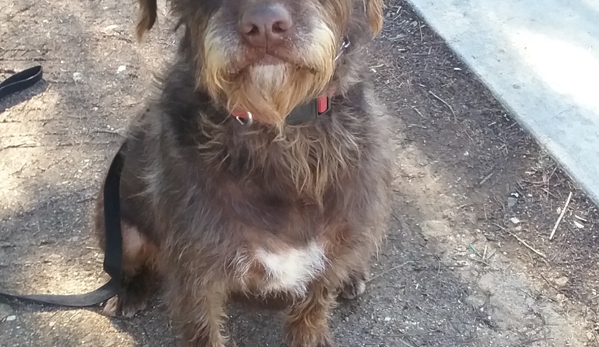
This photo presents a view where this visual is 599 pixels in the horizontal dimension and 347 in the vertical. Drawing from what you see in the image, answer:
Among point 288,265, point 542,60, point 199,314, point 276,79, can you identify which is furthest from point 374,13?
point 542,60

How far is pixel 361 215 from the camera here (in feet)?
7.67

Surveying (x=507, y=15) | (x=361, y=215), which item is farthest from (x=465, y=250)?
(x=507, y=15)

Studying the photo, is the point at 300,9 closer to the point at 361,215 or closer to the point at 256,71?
the point at 256,71

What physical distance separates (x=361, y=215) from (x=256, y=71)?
0.71m

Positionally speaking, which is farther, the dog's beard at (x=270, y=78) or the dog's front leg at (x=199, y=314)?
the dog's front leg at (x=199, y=314)

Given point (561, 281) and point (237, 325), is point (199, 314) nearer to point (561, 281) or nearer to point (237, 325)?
point (237, 325)

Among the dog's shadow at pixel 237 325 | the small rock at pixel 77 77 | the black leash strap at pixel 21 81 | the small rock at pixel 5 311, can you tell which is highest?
the black leash strap at pixel 21 81

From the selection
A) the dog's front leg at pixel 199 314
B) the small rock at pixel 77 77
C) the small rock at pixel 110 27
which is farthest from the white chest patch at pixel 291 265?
the small rock at pixel 110 27

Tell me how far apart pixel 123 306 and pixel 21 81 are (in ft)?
4.78

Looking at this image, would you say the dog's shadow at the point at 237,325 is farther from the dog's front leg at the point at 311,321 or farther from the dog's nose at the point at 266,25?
the dog's nose at the point at 266,25

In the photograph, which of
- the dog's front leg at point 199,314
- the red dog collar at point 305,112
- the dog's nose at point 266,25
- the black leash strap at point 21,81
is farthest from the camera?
the black leash strap at point 21,81

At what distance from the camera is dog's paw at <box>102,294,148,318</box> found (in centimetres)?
293

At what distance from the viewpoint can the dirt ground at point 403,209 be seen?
2924 mm

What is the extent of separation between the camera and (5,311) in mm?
2938
